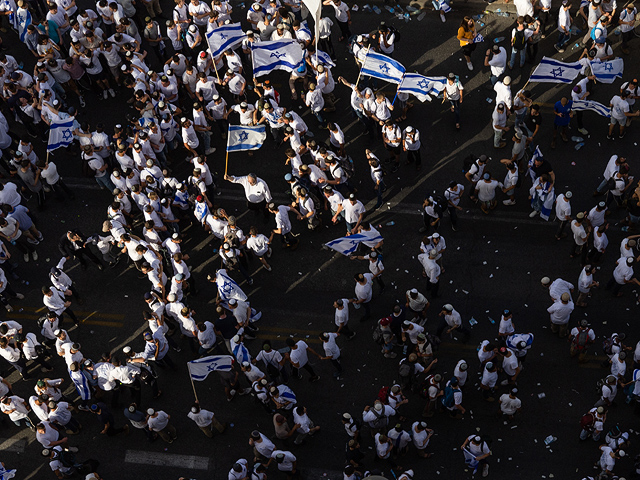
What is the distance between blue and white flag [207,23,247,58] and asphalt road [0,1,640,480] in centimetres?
298

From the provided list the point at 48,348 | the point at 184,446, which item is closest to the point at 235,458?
the point at 184,446

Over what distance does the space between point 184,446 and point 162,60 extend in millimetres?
13236

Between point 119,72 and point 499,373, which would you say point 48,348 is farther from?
point 499,373

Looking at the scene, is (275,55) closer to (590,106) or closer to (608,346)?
(590,106)

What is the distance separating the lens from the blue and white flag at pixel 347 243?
2152cm

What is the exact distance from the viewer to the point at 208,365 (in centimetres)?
1988

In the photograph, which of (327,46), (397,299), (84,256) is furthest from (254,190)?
(327,46)

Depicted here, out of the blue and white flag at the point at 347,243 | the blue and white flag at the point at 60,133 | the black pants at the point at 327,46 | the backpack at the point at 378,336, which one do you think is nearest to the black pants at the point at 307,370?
the backpack at the point at 378,336

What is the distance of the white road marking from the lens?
20750 millimetres

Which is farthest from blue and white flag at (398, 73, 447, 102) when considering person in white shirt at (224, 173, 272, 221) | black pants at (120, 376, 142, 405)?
black pants at (120, 376, 142, 405)

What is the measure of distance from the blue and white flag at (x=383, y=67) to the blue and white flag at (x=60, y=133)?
27.2ft

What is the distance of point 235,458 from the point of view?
68.0 ft

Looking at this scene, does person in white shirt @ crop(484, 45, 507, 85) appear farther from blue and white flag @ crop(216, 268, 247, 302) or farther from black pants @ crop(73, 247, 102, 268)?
black pants @ crop(73, 247, 102, 268)

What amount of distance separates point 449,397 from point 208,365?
544 cm
